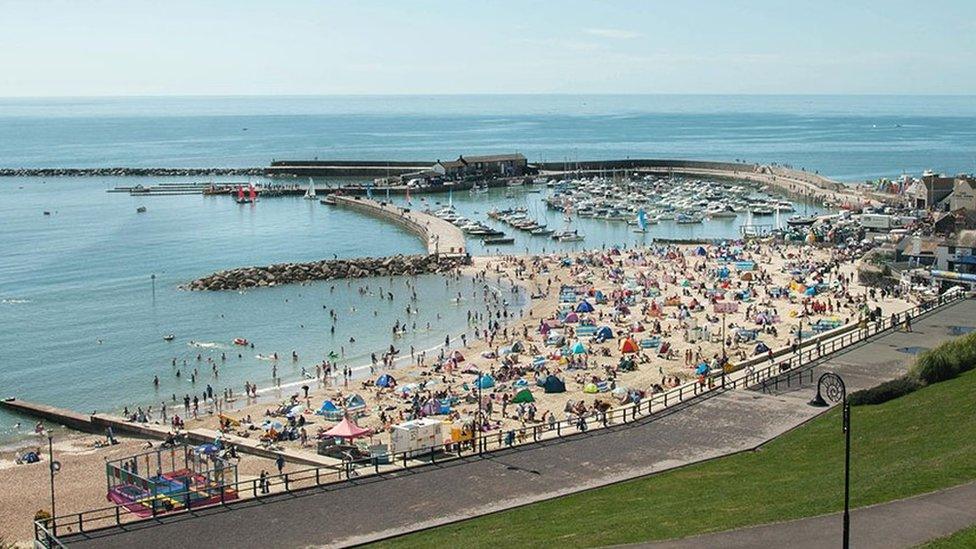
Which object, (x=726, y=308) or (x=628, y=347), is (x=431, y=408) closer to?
(x=628, y=347)

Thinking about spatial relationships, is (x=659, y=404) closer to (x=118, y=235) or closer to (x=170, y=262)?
(x=170, y=262)

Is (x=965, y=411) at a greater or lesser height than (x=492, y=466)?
greater

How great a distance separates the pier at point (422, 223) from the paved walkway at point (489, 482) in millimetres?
46795

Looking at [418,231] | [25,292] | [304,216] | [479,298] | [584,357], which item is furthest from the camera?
[304,216]

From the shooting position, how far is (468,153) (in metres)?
194

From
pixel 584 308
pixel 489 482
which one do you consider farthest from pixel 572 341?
pixel 489 482

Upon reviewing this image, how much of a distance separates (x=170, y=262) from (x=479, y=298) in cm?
2788

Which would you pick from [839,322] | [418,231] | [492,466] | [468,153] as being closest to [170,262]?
[418,231]

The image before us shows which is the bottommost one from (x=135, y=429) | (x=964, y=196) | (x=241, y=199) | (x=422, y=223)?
(x=135, y=429)

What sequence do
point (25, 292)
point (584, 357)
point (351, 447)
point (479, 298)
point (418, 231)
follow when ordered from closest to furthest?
point (351, 447)
point (584, 357)
point (479, 298)
point (25, 292)
point (418, 231)

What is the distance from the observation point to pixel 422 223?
92.7 m

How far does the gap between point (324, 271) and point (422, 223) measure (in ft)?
77.7

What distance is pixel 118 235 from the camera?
302 feet

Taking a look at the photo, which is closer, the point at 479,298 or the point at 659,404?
A: the point at 659,404
